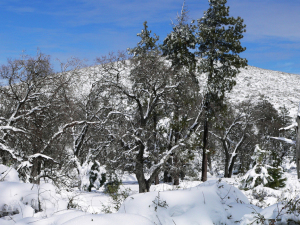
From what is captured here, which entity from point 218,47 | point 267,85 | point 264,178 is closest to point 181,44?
point 218,47

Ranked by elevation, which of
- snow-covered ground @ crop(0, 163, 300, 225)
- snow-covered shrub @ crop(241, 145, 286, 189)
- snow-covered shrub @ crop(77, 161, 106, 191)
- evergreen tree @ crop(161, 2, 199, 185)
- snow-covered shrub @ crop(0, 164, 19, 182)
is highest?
evergreen tree @ crop(161, 2, 199, 185)

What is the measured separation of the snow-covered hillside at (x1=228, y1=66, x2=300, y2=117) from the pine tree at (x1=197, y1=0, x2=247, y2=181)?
4249 centimetres

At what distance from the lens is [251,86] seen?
7331cm

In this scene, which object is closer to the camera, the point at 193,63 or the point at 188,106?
the point at 188,106

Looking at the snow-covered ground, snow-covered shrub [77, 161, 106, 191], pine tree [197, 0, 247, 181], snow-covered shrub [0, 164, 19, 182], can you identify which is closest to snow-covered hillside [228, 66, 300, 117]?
pine tree [197, 0, 247, 181]

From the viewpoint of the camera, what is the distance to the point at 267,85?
75188 mm

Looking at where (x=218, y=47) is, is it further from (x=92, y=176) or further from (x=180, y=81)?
(x=92, y=176)

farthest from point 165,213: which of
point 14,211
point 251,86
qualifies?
point 251,86

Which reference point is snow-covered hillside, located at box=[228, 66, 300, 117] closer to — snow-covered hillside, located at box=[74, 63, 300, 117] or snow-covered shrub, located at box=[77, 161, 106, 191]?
snow-covered hillside, located at box=[74, 63, 300, 117]

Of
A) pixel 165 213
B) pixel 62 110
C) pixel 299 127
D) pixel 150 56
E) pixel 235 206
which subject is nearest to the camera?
pixel 165 213

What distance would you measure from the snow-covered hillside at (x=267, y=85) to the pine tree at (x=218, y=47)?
42.5 m

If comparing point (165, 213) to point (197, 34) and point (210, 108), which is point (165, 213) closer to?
point (210, 108)

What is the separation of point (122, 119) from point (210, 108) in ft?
24.6

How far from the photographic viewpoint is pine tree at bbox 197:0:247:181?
18.4 meters
